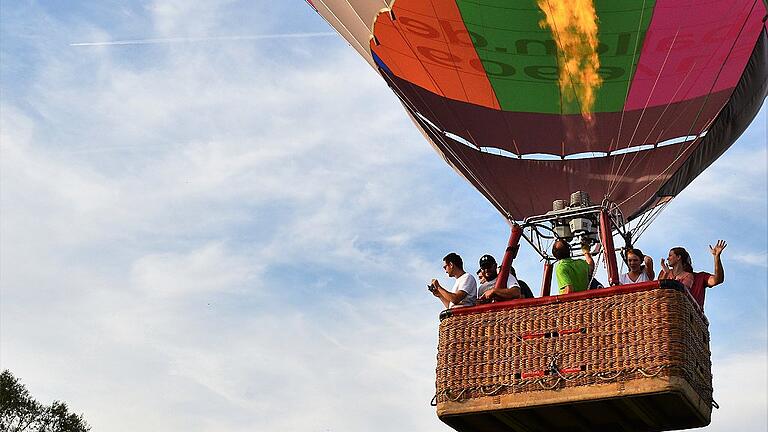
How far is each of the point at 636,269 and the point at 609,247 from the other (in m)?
0.29

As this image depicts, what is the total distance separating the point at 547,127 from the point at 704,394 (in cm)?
372

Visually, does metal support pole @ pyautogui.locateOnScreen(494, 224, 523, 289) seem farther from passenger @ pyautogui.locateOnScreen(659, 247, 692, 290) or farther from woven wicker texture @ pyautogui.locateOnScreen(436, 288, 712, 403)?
passenger @ pyautogui.locateOnScreen(659, 247, 692, 290)

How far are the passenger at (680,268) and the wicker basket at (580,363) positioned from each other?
13.3 inches

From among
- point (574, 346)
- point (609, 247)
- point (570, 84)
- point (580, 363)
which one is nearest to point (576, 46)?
point (570, 84)

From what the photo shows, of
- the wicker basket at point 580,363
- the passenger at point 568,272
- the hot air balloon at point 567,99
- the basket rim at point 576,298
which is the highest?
the hot air balloon at point 567,99

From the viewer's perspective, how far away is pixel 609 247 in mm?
8000

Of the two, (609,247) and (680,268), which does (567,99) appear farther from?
(680,268)

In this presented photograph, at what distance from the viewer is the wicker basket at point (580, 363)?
6711 mm

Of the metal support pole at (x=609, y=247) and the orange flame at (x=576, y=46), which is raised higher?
the orange flame at (x=576, y=46)

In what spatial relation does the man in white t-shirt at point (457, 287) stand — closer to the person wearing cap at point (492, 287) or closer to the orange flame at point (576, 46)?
the person wearing cap at point (492, 287)

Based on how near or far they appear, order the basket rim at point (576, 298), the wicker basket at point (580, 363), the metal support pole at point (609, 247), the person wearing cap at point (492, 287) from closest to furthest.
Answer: the wicker basket at point (580, 363), the basket rim at point (576, 298), the person wearing cap at point (492, 287), the metal support pole at point (609, 247)

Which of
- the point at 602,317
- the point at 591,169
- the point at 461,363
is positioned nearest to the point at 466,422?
the point at 461,363

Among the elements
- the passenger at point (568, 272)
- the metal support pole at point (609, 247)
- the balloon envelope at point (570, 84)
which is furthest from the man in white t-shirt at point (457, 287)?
the balloon envelope at point (570, 84)

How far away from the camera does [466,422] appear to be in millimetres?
7328
